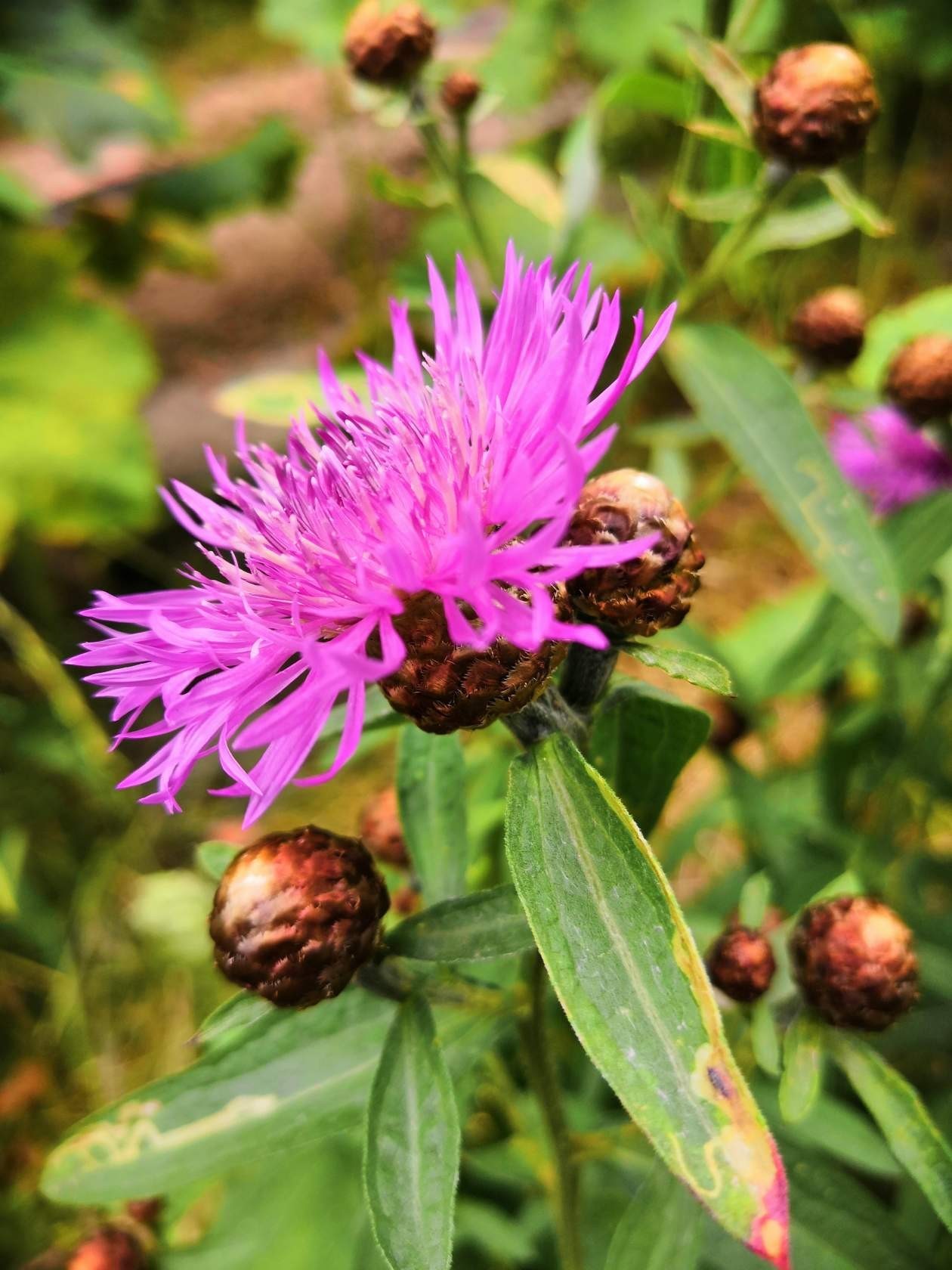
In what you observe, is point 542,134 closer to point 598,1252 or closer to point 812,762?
point 812,762

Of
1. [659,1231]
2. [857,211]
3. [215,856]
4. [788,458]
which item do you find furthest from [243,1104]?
[857,211]

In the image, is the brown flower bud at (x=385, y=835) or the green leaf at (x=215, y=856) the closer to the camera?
the green leaf at (x=215, y=856)

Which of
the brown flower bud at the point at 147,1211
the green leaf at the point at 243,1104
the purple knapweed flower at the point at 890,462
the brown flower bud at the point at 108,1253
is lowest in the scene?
the brown flower bud at the point at 147,1211

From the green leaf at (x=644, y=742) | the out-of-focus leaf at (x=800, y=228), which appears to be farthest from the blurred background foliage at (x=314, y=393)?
the green leaf at (x=644, y=742)

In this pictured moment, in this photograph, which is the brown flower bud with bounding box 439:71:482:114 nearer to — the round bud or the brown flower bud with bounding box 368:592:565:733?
the brown flower bud with bounding box 368:592:565:733

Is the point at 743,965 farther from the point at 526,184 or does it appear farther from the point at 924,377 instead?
the point at 526,184

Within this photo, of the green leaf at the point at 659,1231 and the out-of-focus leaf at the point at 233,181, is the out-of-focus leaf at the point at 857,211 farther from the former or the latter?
the out-of-focus leaf at the point at 233,181
